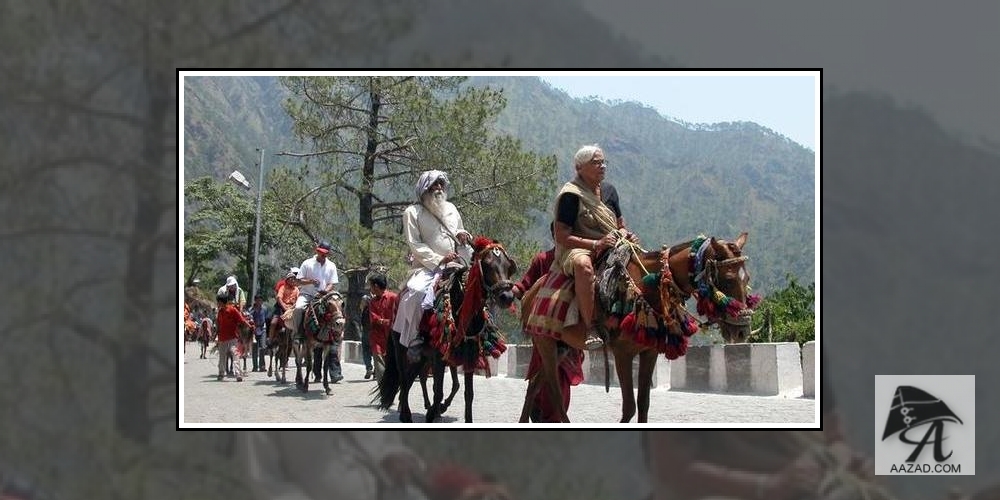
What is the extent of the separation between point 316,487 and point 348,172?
244 cm

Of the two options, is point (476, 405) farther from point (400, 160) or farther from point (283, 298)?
point (283, 298)

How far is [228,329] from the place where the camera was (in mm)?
11664

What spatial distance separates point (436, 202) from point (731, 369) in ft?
8.64

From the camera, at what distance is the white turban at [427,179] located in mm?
11820

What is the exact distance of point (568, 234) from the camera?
1113 centimetres

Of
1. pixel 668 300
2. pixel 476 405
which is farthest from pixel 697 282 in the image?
pixel 476 405

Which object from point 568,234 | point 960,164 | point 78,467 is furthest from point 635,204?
point 78,467

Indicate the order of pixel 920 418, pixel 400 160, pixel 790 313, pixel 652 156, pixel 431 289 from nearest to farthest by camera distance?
pixel 920 418
pixel 790 313
pixel 652 156
pixel 400 160
pixel 431 289

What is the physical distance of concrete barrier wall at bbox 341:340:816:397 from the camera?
11.5 m

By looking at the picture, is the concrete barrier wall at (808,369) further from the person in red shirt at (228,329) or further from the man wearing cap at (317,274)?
the person in red shirt at (228,329)

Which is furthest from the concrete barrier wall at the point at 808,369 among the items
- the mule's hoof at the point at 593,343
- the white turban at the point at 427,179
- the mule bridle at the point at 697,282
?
the white turban at the point at 427,179

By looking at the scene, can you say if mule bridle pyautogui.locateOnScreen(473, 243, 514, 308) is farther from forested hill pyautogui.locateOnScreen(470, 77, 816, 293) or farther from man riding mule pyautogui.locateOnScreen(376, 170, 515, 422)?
forested hill pyautogui.locateOnScreen(470, 77, 816, 293)

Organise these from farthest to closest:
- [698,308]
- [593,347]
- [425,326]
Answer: [425,326]
[593,347]
[698,308]

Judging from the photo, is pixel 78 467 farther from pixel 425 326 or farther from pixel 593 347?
pixel 593 347
